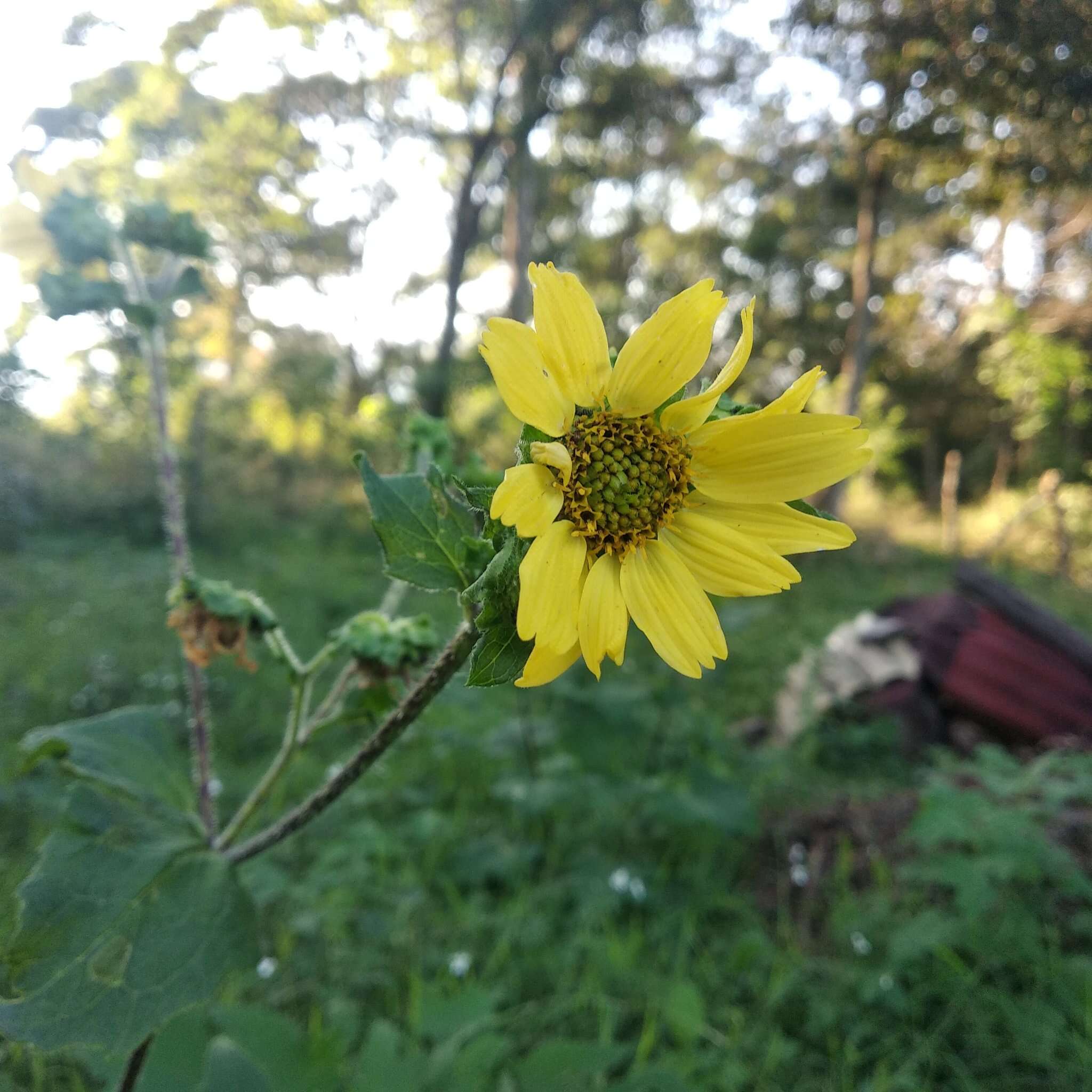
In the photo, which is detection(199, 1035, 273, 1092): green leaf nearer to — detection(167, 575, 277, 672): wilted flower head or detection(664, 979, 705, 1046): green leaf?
detection(167, 575, 277, 672): wilted flower head

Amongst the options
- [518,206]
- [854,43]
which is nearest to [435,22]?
[518,206]

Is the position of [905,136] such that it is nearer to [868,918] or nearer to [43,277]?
[868,918]

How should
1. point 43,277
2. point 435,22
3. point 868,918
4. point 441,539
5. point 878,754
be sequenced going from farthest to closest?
point 435,22, point 878,754, point 868,918, point 43,277, point 441,539

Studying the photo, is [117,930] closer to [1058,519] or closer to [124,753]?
[124,753]

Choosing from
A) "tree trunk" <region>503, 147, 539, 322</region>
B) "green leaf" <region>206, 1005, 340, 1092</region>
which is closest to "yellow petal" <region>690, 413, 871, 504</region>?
"green leaf" <region>206, 1005, 340, 1092</region>

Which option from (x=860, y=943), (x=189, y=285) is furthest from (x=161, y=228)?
(x=860, y=943)
